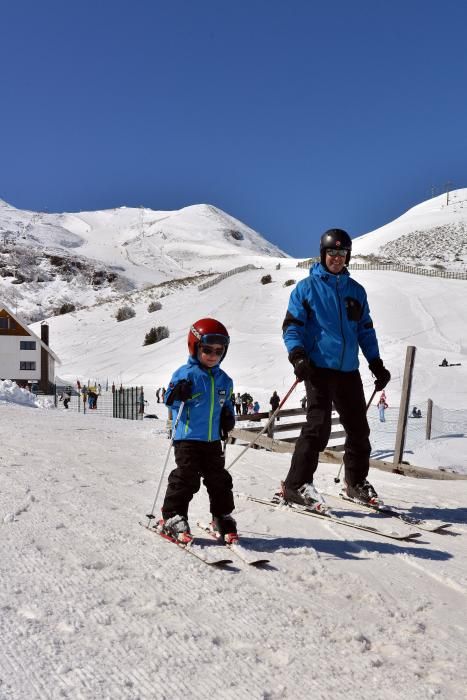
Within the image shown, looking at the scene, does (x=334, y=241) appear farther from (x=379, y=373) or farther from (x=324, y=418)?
(x=324, y=418)

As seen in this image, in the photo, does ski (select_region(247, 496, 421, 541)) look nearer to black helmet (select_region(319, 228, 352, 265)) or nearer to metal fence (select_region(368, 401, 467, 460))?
black helmet (select_region(319, 228, 352, 265))

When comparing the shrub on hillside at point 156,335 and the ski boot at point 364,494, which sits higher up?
the ski boot at point 364,494

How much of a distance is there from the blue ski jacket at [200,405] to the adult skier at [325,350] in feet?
2.81

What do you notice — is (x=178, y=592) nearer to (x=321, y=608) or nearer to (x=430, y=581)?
(x=321, y=608)

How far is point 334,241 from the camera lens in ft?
16.1

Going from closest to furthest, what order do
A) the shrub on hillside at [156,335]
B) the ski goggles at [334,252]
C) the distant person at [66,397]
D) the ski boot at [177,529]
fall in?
the ski boot at [177,529]
the ski goggles at [334,252]
the distant person at [66,397]
the shrub on hillside at [156,335]

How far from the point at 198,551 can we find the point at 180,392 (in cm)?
95

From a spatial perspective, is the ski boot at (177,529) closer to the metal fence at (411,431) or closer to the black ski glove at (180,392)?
the black ski glove at (180,392)

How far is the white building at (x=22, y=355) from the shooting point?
4412 cm

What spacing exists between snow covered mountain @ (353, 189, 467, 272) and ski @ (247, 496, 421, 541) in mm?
76067

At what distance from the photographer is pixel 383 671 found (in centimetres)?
220

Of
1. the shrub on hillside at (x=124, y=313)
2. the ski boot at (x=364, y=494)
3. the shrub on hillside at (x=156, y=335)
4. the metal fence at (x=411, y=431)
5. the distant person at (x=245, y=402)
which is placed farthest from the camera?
the shrub on hillside at (x=124, y=313)

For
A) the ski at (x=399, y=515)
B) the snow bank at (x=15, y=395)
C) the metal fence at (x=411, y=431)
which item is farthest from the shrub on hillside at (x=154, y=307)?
the ski at (x=399, y=515)

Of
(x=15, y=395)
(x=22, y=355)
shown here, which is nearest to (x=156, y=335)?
(x=22, y=355)
